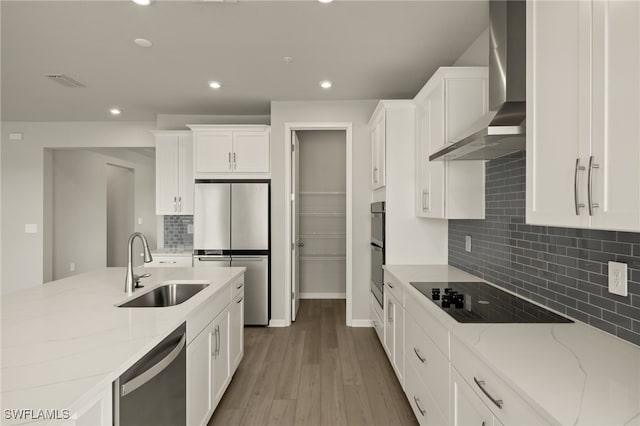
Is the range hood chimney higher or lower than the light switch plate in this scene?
higher

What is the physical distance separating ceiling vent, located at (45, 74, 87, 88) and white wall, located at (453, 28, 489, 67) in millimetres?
3731

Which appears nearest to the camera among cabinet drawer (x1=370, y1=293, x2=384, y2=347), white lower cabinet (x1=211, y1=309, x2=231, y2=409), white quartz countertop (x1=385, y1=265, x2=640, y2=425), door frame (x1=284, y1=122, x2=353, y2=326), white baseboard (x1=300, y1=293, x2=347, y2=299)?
white quartz countertop (x1=385, y1=265, x2=640, y2=425)

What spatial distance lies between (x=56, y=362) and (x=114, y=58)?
9.09 ft

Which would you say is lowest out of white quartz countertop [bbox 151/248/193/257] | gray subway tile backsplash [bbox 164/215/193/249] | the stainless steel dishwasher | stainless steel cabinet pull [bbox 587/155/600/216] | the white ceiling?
the stainless steel dishwasher

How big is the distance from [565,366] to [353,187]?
3.11m

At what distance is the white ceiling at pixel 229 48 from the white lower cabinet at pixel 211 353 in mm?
1905

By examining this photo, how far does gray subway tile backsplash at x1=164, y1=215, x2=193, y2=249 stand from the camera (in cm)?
482

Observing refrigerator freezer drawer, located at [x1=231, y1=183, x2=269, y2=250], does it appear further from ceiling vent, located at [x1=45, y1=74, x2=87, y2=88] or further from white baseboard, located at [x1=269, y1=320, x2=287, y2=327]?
ceiling vent, located at [x1=45, y1=74, x2=87, y2=88]

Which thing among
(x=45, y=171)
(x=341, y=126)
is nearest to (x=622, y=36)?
(x=341, y=126)

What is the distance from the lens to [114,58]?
9.68ft

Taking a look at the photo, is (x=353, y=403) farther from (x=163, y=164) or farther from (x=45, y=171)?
(x=45, y=171)

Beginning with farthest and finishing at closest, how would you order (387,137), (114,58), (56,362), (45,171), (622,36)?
(45,171)
(387,137)
(114,58)
(56,362)
(622,36)

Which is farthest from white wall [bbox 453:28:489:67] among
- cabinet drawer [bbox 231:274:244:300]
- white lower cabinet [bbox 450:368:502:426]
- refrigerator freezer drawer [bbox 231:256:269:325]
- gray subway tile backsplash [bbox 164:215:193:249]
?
gray subway tile backsplash [bbox 164:215:193:249]

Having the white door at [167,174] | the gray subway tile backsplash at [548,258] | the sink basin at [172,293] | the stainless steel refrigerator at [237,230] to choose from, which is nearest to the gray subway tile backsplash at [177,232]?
the white door at [167,174]
